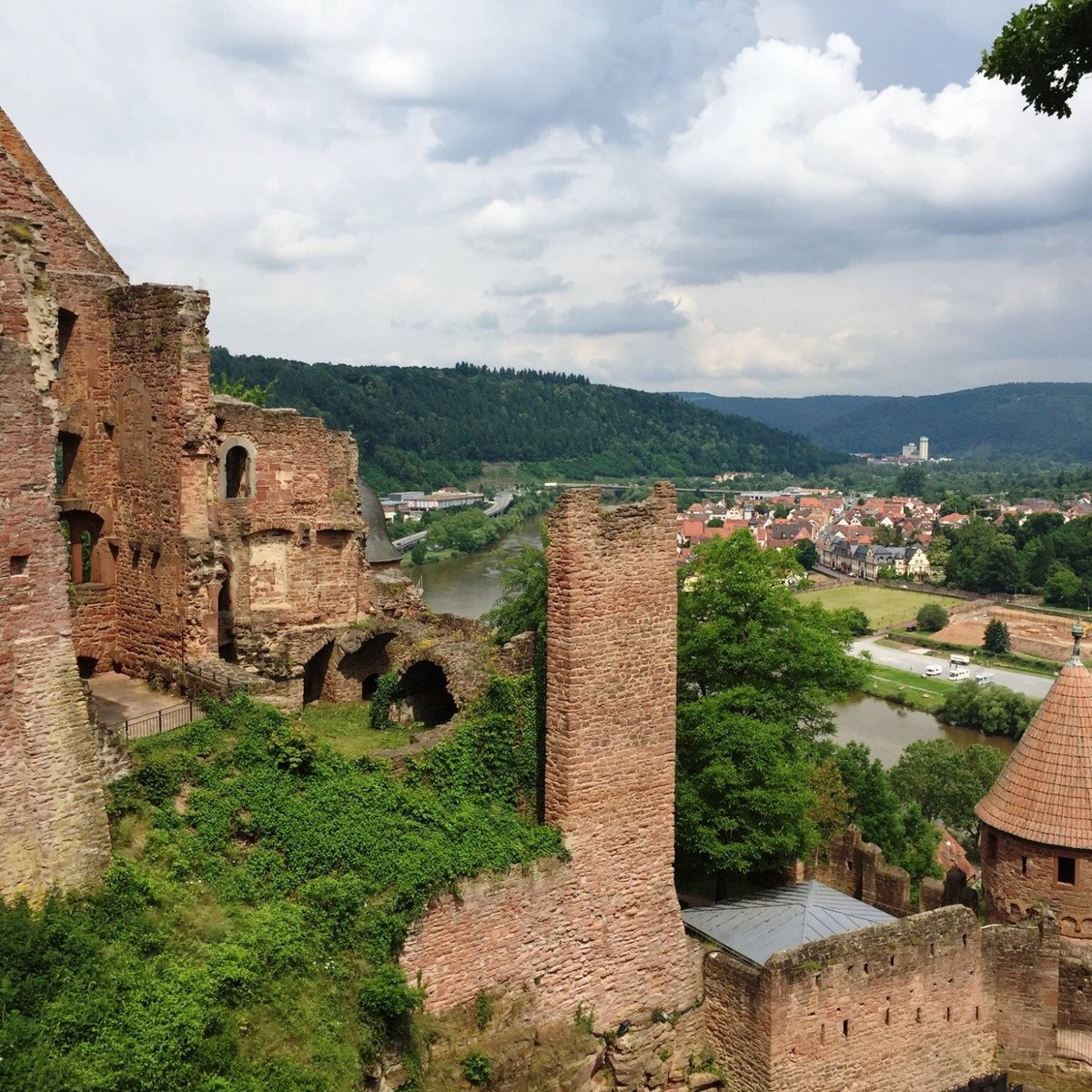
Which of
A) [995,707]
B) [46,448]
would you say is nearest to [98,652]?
[46,448]

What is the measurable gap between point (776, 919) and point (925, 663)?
262ft

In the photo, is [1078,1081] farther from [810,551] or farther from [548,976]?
[810,551]

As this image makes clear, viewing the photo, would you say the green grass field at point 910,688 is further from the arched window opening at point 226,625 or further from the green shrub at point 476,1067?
the green shrub at point 476,1067

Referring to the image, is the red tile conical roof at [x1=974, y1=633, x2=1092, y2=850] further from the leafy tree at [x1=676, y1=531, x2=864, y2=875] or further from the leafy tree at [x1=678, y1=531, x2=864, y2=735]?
the leafy tree at [x1=678, y1=531, x2=864, y2=735]

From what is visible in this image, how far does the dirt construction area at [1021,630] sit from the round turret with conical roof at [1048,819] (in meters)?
78.6

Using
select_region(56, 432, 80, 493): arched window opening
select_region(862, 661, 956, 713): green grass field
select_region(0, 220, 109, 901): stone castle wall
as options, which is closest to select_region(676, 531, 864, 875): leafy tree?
select_region(0, 220, 109, 901): stone castle wall

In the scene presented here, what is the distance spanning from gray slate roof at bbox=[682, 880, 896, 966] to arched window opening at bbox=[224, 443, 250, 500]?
11.3 m

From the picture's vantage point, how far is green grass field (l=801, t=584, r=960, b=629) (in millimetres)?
115375

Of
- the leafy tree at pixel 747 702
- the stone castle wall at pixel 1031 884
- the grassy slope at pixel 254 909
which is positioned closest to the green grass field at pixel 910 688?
the leafy tree at pixel 747 702

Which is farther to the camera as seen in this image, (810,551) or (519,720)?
(810,551)

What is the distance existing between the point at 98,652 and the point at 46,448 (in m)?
8.47

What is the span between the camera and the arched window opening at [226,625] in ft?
69.8

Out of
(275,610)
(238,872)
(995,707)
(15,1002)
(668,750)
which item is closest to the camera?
(15,1002)

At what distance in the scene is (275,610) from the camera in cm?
2225
